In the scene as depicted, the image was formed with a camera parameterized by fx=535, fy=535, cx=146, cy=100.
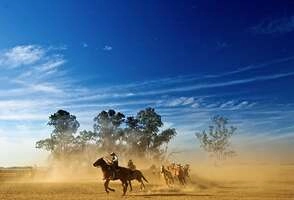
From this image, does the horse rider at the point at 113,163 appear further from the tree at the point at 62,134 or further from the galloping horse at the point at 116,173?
the tree at the point at 62,134

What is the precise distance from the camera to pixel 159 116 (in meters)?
104

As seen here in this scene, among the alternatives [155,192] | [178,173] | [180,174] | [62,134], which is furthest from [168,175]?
[62,134]

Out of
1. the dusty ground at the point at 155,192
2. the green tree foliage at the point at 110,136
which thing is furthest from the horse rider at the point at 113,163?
the green tree foliage at the point at 110,136

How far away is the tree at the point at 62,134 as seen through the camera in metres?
99.7

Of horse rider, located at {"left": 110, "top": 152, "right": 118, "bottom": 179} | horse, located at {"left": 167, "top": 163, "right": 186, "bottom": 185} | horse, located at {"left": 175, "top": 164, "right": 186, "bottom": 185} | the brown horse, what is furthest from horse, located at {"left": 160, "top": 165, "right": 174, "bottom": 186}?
horse rider, located at {"left": 110, "top": 152, "right": 118, "bottom": 179}

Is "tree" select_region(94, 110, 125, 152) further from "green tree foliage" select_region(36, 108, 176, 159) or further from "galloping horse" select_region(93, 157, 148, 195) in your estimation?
"galloping horse" select_region(93, 157, 148, 195)

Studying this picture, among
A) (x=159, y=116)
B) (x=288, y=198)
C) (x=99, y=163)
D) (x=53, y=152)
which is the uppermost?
(x=159, y=116)

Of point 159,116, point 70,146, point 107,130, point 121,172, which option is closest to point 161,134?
point 159,116

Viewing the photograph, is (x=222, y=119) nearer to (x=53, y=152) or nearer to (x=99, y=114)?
(x=99, y=114)

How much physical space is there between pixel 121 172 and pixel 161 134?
66.1m

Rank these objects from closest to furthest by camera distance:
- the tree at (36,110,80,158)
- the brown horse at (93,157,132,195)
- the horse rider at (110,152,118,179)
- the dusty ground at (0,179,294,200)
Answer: the dusty ground at (0,179,294,200) < the brown horse at (93,157,132,195) < the horse rider at (110,152,118,179) < the tree at (36,110,80,158)

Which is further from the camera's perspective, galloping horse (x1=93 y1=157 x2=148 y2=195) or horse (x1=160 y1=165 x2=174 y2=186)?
horse (x1=160 y1=165 x2=174 y2=186)

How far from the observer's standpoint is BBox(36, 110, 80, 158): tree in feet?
327

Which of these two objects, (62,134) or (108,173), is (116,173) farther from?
(62,134)
